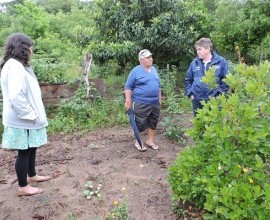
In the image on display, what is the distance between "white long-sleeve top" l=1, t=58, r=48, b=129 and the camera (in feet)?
11.3

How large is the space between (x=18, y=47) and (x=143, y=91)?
202cm

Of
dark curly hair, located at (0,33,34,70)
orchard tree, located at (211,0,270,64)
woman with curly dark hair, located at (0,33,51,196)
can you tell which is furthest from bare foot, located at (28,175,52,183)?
orchard tree, located at (211,0,270,64)

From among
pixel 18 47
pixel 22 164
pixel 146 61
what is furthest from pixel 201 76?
pixel 22 164

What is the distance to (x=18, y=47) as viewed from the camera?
139 inches

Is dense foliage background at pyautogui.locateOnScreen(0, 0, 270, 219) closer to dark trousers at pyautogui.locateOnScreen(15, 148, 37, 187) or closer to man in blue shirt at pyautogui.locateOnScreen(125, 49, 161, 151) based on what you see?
man in blue shirt at pyautogui.locateOnScreen(125, 49, 161, 151)

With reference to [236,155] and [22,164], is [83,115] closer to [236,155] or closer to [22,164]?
[22,164]

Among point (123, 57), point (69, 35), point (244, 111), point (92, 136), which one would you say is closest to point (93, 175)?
point (92, 136)

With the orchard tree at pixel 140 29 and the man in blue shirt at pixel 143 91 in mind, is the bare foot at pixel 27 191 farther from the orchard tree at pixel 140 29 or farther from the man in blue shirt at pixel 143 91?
the orchard tree at pixel 140 29

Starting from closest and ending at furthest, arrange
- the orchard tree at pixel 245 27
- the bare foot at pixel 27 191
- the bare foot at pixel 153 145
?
1. the bare foot at pixel 27 191
2. the bare foot at pixel 153 145
3. the orchard tree at pixel 245 27

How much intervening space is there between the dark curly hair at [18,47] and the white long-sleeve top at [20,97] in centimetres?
7

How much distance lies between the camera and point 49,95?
7.50m

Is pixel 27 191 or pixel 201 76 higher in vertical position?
pixel 201 76

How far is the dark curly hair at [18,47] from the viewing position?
A: 353 centimetres

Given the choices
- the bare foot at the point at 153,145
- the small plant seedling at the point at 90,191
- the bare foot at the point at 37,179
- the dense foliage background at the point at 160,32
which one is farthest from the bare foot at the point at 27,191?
the dense foliage background at the point at 160,32
